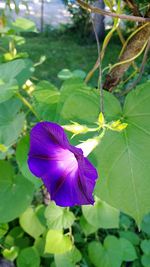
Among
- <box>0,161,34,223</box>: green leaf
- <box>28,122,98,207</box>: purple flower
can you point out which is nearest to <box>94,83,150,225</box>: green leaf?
<box>28,122,98,207</box>: purple flower

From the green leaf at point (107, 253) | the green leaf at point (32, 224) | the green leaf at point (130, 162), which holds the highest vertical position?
the green leaf at point (130, 162)

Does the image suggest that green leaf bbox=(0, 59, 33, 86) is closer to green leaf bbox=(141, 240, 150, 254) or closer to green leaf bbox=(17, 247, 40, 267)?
green leaf bbox=(17, 247, 40, 267)

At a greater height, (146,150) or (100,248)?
(146,150)

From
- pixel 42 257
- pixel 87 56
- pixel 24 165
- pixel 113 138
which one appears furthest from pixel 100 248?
pixel 87 56

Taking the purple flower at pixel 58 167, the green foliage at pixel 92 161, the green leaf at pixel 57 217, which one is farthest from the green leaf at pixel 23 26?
the purple flower at pixel 58 167

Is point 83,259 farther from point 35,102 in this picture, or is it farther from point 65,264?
point 35,102

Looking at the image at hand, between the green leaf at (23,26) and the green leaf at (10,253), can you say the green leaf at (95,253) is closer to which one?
the green leaf at (10,253)
